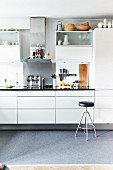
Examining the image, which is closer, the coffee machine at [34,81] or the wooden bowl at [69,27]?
the wooden bowl at [69,27]

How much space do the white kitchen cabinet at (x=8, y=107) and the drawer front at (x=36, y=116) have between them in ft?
0.43

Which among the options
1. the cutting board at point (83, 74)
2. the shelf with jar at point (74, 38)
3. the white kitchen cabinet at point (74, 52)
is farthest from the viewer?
the cutting board at point (83, 74)

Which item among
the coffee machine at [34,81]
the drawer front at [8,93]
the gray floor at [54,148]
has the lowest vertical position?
the gray floor at [54,148]

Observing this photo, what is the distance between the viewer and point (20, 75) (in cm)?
574

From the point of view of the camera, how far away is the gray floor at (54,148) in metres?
3.59

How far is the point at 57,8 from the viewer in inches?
186

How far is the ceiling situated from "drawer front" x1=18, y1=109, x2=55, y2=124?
6.51 feet

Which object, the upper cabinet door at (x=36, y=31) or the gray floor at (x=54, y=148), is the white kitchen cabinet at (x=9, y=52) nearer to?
the upper cabinet door at (x=36, y=31)

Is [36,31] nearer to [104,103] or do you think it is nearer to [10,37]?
[10,37]

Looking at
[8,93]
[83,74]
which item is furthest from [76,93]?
[8,93]

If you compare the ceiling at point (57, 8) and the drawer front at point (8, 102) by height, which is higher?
the ceiling at point (57, 8)

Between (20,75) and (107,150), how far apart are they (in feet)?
8.81

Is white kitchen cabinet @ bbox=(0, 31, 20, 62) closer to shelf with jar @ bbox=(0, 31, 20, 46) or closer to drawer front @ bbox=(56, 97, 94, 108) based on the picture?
shelf with jar @ bbox=(0, 31, 20, 46)

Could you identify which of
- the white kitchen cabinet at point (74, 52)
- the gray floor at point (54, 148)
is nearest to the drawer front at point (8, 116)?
the gray floor at point (54, 148)
